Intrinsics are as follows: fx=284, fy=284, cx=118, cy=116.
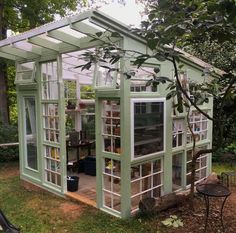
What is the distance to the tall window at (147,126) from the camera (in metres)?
4.87

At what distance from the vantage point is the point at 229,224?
4.80m

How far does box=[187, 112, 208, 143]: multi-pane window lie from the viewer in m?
6.29

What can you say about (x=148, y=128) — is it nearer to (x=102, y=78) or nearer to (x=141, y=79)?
(x=141, y=79)

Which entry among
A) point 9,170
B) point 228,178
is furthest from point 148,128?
point 9,170

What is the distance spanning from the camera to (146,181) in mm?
5297

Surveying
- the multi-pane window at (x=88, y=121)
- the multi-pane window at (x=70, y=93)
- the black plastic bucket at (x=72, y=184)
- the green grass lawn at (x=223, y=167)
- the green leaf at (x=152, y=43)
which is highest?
the green leaf at (x=152, y=43)

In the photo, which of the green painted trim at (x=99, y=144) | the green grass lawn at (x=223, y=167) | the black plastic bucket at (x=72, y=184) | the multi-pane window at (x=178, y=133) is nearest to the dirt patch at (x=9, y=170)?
the black plastic bucket at (x=72, y=184)

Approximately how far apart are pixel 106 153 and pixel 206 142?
2.84m

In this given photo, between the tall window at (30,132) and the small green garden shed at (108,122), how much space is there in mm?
24

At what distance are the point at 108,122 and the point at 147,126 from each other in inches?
27.8

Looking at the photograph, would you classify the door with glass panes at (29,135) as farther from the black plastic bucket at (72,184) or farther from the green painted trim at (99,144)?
the green painted trim at (99,144)

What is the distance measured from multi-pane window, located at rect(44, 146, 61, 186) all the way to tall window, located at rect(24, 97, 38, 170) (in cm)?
50

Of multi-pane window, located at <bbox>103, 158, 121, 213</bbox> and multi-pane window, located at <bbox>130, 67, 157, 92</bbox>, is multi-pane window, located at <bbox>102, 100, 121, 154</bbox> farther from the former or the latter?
multi-pane window, located at <bbox>130, 67, 157, 92</bbox>

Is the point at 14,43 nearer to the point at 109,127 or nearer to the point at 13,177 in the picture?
the point at 109,127
